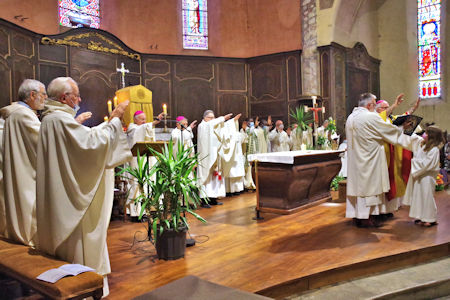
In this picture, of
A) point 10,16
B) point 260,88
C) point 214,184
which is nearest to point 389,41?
point 260,88

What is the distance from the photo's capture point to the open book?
237cm

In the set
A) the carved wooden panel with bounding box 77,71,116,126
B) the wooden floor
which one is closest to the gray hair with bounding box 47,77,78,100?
the wooden floor

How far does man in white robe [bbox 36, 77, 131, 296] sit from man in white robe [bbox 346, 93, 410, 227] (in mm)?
3354

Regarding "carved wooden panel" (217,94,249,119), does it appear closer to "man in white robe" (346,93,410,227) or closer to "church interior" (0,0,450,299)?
"church interior" (0,0,450,299)

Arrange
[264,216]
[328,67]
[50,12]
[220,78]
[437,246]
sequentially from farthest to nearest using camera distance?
[220,78] → [328,67] → [50,12] → [264,216] → [437,246]

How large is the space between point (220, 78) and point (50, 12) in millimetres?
5062

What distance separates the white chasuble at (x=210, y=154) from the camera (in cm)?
765

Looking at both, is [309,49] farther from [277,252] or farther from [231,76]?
[277,252]

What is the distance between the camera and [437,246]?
4.32m

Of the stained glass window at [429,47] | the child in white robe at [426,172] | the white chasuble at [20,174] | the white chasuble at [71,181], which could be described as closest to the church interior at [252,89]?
the stained glass window at [429,47]

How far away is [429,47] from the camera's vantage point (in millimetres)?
12867

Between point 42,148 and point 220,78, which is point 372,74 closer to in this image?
point 220,78

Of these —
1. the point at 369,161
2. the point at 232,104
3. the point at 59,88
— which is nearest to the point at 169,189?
the point at 59,88

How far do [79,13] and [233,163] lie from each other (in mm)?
6289
